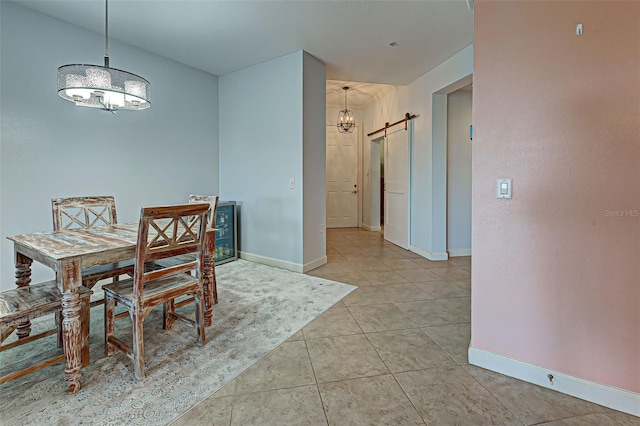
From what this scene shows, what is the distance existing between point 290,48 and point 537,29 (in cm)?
257

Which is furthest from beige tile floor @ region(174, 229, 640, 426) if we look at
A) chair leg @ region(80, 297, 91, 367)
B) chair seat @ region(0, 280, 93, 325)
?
chair seat @ region(0, 280, 93, 325)

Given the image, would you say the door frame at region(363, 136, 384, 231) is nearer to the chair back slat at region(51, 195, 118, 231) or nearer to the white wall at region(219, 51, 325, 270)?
the white wall at region(219, 51, 325, 270)

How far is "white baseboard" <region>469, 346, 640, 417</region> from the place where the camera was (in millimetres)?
1349

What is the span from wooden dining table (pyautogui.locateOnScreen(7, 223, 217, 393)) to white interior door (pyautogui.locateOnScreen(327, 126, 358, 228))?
5340mm

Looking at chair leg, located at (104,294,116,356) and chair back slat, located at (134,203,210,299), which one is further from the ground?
chair back slat, located at (134,203,210,299)

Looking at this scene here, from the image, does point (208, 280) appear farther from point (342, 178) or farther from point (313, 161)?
point (342, 178)

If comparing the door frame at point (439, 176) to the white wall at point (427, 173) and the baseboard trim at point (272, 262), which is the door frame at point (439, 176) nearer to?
the white wall at point (427, 173)

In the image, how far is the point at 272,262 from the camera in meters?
3.86

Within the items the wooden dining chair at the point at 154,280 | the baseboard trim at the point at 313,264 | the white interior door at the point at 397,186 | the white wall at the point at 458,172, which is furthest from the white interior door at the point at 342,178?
the wooden dining chair at the point at 154,280

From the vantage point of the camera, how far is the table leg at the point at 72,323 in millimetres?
1470

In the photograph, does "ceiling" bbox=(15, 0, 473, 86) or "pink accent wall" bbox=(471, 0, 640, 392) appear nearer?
"pink accent wall" bbox=(471, 0, 640, 392)

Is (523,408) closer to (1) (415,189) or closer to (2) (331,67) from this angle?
(1) (415,189)

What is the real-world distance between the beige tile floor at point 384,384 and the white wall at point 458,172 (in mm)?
1993

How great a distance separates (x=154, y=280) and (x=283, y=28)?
260 cm
